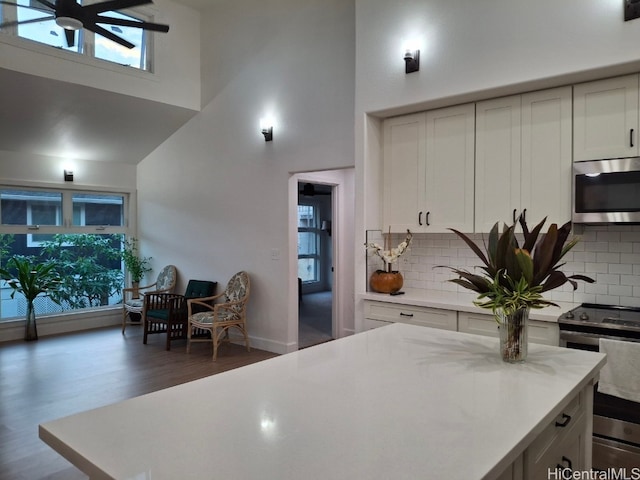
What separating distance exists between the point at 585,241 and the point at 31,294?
255 inches

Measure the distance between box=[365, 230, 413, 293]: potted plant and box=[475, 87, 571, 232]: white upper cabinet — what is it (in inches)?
24.0

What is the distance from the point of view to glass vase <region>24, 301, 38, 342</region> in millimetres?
6094

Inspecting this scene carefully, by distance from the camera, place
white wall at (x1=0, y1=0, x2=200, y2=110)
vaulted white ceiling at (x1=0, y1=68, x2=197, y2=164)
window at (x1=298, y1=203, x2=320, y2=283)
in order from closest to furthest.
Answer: white wall at (x1=0, y1=0, x2=200, y2=110), vaulted white ceiling at (x1=0, y1=68, x2=197, y2=164), window at (x1=298, y1=203, x2=320, y2=283)

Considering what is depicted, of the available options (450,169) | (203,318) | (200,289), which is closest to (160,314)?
(200,289)

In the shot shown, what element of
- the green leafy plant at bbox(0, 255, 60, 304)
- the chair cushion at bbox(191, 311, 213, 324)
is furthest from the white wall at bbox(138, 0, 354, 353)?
the green leafy plant at bbox(0, 255, 60, 304)

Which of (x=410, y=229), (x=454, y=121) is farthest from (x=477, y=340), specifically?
(x=454, y=121)

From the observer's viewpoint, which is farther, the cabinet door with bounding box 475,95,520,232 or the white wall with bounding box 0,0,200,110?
the white wall with bounding box 0,0,200,110

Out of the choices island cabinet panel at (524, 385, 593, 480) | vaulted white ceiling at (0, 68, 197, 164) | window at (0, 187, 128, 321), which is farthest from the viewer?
window at (0, 187, 128, 321)

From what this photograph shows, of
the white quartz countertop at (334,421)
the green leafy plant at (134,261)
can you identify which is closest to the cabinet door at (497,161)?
the white quartz countertop at (334,421)

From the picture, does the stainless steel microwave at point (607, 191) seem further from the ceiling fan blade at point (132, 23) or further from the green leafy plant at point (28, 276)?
the green leafy plant at point (28, 276)

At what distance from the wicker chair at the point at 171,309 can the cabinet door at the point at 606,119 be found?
15.1 ft

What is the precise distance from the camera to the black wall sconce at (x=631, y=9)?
8.48 ft

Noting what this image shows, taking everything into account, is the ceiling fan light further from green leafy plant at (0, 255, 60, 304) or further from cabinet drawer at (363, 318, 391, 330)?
green leafy plant at (0, 255, 60, 304)

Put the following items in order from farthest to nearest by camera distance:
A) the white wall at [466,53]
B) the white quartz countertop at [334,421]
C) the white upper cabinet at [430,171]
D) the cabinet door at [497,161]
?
1. the white upper cabinet at [430,171]
2. the cabinet door at [497,161]
3. the white wall at [466,53]
4. the white quartz countertop at [334,421]
